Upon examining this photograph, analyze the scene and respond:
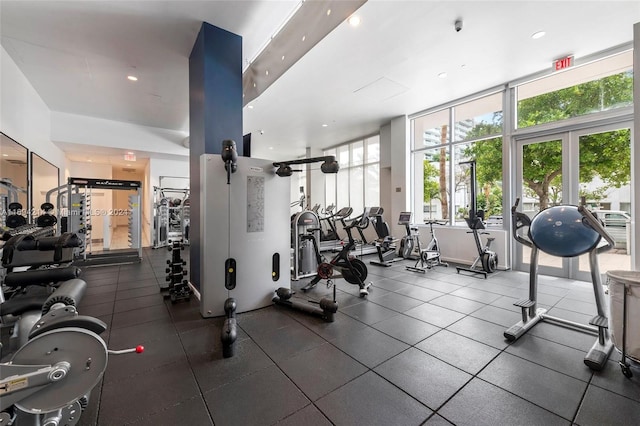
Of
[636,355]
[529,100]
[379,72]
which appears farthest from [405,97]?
[636,355]

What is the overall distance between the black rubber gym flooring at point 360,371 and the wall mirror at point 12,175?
2097mm

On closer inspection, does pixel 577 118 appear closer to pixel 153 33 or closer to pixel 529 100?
pixel 529 100

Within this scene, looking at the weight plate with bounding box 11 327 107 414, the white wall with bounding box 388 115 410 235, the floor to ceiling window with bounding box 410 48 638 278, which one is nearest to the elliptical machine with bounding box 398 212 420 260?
the white wall with bounding box 388 115 410 235

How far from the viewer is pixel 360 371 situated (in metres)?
2.01

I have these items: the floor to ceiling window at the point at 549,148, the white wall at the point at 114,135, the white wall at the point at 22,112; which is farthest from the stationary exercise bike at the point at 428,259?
the white wall at the point at 114,135

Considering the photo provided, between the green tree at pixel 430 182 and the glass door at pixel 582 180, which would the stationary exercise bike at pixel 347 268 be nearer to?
the glass door at pixel 582 180

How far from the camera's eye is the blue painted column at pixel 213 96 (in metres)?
3.38

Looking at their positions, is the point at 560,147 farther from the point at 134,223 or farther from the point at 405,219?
the point at 134,223

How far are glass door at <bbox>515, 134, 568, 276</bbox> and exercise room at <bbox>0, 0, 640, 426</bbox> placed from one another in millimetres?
37

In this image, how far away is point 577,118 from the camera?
445 cm

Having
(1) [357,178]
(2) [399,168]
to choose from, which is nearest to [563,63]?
(2) [399,168]

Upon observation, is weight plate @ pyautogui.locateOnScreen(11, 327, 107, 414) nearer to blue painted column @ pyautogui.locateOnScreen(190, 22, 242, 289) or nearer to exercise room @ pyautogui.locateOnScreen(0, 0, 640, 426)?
exercise room @ pyautogui.locateOnScreen(0, 0, 640, 426)

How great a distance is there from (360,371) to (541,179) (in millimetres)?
5161

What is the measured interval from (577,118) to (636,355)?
164 inches
